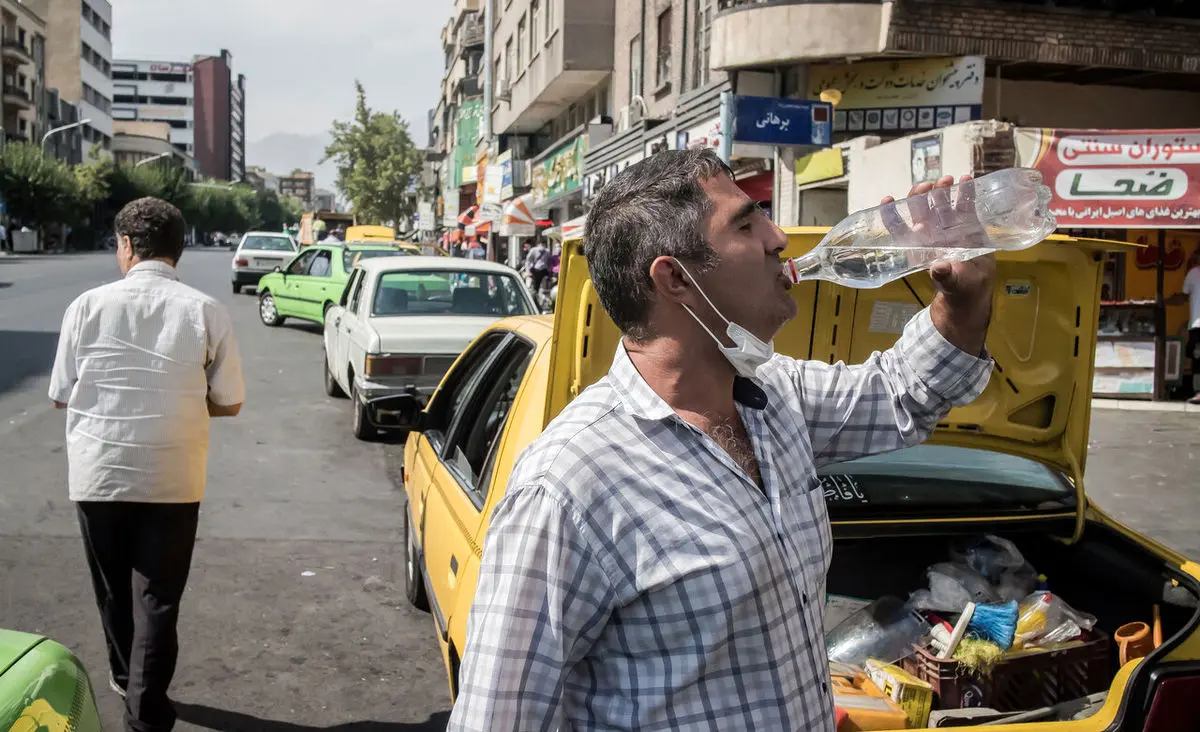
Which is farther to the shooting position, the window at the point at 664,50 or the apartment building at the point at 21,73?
the apartment building at the point at 21,73

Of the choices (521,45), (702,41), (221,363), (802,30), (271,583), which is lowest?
(271,583)

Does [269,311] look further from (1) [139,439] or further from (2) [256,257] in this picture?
(1) [139,439]

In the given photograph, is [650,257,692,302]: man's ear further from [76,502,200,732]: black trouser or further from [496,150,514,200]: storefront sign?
[496,150,514,200]: storefront sign

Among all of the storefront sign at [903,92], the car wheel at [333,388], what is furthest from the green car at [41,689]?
the storefront sign at [903,92]

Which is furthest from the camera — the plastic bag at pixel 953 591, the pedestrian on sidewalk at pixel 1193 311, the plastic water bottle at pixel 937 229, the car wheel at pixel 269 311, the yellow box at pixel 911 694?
the car wheel at pixel 269 311

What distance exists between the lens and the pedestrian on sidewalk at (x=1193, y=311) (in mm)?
12688

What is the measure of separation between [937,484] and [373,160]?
64619 millimetres

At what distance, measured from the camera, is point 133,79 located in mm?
160500

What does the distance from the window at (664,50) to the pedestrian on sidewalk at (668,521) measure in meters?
21.7

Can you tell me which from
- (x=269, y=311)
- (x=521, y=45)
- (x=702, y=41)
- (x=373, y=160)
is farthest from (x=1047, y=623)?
(x=373, y=160)

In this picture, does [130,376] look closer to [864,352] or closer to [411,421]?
[411,421]

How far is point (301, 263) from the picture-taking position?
18.7 m

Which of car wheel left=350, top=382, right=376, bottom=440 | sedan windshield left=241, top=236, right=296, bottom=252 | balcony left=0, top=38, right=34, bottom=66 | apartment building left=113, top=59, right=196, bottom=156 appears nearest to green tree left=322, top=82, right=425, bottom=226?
balcony left=0, top=38, right=34, bottom=66

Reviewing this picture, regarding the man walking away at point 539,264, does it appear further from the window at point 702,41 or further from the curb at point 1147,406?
the curb at point 1147,406
